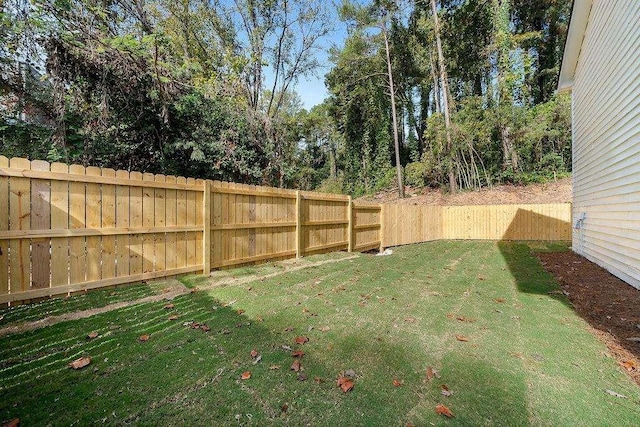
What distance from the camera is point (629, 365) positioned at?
88.9 inches

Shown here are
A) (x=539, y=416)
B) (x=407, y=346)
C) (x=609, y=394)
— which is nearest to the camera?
(x=539, y=416)

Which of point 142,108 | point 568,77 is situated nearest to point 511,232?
point 568,77

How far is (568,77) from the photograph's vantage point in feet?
27.1

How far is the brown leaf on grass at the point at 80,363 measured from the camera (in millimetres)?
1968

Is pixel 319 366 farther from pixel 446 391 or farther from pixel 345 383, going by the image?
pixel 446 391

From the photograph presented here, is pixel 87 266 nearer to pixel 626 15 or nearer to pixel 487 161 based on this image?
pixel 626 15

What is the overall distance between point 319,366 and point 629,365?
7.95 ft

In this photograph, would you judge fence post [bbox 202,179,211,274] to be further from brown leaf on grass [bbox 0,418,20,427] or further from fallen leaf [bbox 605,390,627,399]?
fallen leaf [bbox 605,390,627,399]

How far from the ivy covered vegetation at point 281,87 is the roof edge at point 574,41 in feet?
21.3

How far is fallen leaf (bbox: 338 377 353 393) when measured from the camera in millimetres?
1863

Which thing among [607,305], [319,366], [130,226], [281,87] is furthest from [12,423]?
[281,87]

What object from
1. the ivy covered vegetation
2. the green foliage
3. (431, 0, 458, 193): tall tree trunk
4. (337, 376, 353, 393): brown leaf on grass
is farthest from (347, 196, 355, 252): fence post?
the green foliage

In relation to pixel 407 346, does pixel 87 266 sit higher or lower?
higher

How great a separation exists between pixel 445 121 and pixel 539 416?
15972 mm
